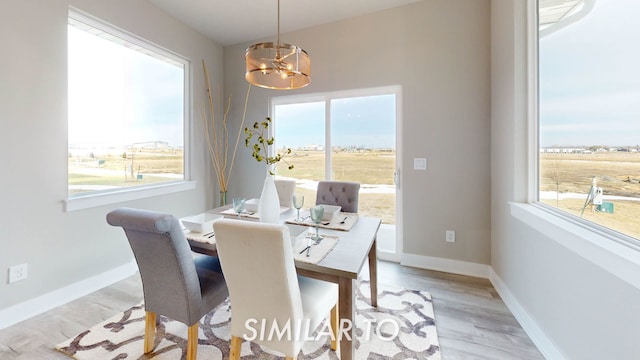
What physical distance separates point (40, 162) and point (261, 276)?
86.6 inches

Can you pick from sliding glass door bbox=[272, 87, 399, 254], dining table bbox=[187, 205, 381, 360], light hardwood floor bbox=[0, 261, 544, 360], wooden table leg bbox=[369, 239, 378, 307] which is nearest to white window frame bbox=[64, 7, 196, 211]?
light hardwood floor bbox=[0, 261, 544, 360]

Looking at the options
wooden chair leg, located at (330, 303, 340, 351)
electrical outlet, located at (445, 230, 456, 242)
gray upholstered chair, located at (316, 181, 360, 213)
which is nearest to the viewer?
wooden chair leg, located at (330, 303, 340, 351)

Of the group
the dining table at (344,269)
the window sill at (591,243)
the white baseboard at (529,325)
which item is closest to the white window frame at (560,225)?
the window sill at (591,243)

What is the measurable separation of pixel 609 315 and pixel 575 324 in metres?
0.28

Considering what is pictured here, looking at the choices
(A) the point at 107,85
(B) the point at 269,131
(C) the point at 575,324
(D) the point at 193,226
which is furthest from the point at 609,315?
(A) the point at 107,85

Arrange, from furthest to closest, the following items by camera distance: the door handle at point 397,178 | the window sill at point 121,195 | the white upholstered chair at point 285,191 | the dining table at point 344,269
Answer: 1. the door handle at point 397,178
2. the white upholstered chair at point 285,191
3. the window sill at point 121,195
4. the dining table at point 344,269

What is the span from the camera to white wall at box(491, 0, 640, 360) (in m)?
1.10

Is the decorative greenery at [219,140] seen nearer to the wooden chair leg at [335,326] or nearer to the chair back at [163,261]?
the chair back at [163,261]

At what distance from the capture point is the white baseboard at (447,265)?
2.61m

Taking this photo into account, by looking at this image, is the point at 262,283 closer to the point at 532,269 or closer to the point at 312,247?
the point at 312,247

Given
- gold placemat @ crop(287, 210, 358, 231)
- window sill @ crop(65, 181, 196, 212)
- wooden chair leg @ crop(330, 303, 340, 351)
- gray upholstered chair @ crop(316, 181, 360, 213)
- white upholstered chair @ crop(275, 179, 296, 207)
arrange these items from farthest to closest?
white upholstered chair @ crop(275, 179, 296, 207) < gray upholstered chair @ crop(316, 181, 360, 213) < window sill @ crop(65, 181, 196, 212) < gold placemat @ crop(287, 210, 358, 231) < wooden chair leg @ crop(330, 303, 340, 351)

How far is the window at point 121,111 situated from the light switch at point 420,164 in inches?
113

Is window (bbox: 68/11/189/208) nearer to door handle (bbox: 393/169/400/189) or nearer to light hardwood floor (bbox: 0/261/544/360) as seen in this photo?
light hardwood floor (bbox: 0/261/544/360)

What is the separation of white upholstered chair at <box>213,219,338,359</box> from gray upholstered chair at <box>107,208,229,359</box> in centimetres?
25
